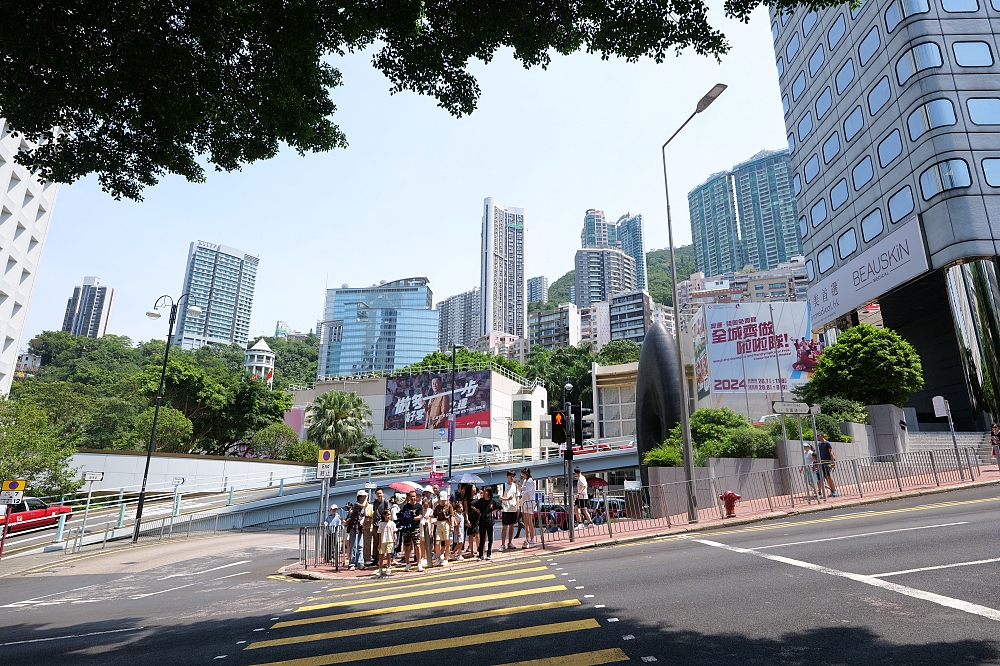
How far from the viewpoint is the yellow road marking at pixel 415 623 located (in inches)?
268

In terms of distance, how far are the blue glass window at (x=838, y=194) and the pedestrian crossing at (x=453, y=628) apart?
37.4 m

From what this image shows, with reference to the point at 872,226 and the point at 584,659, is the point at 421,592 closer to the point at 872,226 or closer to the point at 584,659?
the point at 584,659

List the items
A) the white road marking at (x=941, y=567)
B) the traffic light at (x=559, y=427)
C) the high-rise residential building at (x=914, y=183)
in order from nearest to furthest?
the white road marking at (x=941, y=567) < the traffic light at (x=559, y=427) < the high-rise residential building at (x=914, y=183)

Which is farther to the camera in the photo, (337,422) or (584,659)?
(337,422)

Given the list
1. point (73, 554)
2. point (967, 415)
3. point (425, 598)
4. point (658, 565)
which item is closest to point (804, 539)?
point (658, 565)

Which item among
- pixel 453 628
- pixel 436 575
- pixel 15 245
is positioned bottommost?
pixel 436 575

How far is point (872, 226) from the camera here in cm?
3422

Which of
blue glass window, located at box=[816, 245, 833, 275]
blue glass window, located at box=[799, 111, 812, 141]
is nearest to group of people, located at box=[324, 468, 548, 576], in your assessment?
blue glass window, located at box=[816, 245, 833, 275]

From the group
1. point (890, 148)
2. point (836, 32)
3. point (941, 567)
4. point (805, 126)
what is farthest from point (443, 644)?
point (805, 126)

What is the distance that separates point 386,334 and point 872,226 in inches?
6436

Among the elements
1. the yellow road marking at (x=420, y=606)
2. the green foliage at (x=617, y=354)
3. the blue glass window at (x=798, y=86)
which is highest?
the blue glass window at (x=798, y=86)

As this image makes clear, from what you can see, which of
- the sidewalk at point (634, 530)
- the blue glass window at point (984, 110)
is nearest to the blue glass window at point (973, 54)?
the blue glass window at point (984, 110)

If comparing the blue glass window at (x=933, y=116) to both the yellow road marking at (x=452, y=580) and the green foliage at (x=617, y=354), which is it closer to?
the yellow road marking at (x=452, y=580)

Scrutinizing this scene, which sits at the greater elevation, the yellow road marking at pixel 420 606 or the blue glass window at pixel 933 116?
the blue glass window at pixel 933 116
